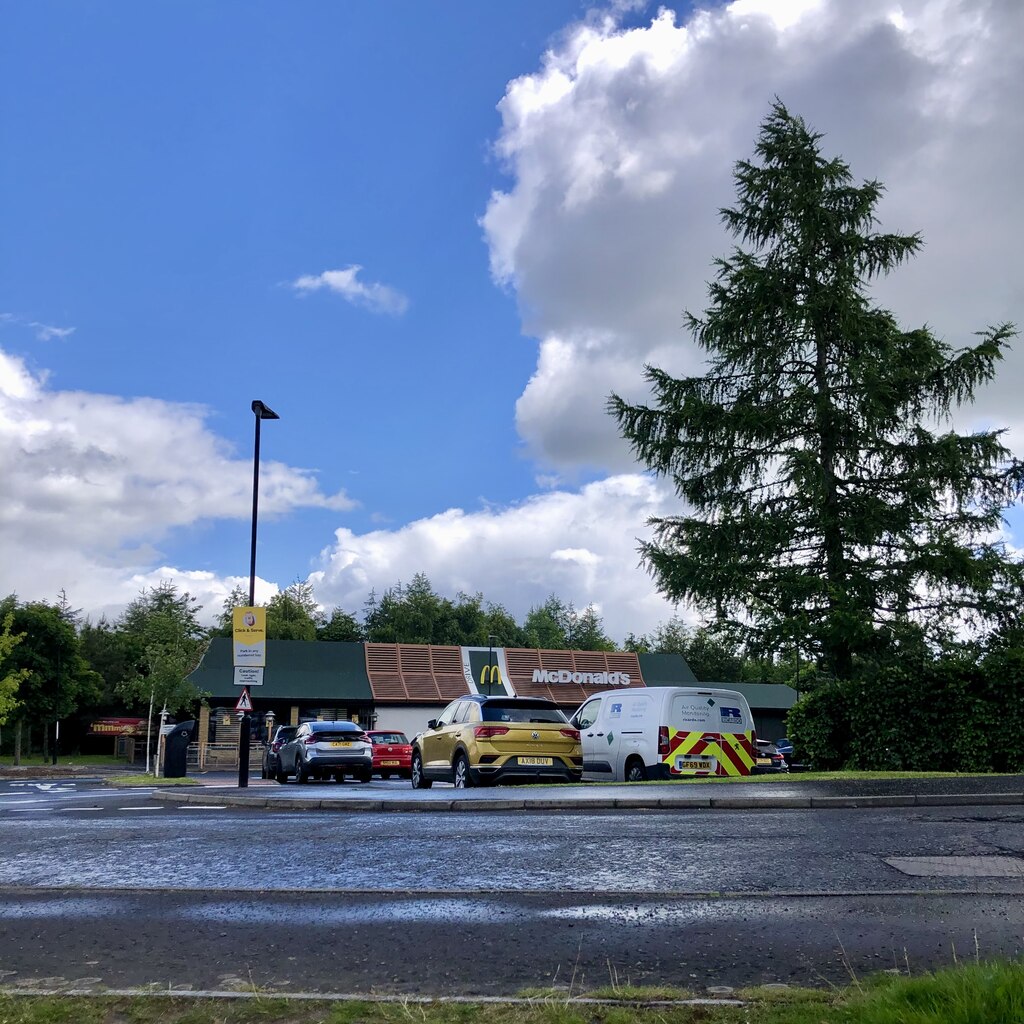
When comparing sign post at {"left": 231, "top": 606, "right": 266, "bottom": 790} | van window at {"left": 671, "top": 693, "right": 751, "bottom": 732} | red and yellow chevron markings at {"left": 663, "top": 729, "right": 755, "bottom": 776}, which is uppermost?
sign post at {"left": 231, "top": 606, "right": 266, "bottom": 790}

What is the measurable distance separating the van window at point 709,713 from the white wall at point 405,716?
34.5 m

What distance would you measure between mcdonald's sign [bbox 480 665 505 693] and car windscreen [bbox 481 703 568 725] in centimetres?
3598

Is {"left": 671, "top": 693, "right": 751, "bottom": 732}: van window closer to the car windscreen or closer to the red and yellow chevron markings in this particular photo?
the red and yellow chevron markings

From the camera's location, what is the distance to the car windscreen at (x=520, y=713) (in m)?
17.8

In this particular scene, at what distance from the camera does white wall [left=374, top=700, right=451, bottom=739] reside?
174 ft

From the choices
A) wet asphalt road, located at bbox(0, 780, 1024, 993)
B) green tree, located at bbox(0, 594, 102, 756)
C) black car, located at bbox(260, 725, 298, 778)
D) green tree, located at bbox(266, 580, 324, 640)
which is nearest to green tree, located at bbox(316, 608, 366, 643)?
green tree, located at bbox(266, 580, 324, 640)

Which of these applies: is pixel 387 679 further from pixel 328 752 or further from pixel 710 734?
pixel 710 734

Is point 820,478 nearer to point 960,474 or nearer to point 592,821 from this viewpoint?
point 960,474

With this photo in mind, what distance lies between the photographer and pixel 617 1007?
3.94 m

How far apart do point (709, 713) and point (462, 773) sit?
473cm

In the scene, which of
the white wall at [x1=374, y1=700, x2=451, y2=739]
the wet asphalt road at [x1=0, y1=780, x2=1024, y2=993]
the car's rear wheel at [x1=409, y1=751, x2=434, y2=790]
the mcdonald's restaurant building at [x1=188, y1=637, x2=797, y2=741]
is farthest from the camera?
the white wall at [x1=374, y1=700, x2=451, y2=739]

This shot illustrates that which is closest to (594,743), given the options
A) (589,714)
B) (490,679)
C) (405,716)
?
(589,714)

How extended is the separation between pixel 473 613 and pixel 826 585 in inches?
3144

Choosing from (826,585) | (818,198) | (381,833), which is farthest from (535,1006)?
(818,198)
